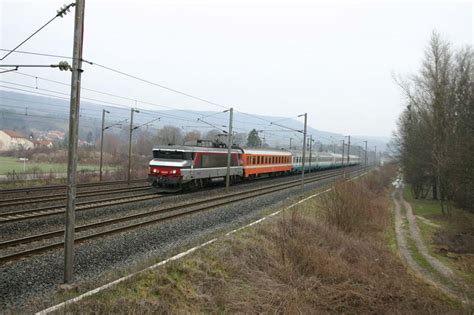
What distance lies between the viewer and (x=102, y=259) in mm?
9734

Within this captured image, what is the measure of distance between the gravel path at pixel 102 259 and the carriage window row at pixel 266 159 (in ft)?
58.9

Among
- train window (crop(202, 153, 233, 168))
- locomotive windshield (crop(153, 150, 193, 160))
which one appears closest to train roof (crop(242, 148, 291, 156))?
train window (crop(202, 153, 233, 168))

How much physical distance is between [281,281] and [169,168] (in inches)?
515

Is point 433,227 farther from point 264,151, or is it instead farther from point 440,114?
point 264,151

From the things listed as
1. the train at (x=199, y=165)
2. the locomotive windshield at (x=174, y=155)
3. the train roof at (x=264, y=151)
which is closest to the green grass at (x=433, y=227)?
the train at (x=199, y=165)

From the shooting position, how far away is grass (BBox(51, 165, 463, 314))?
8.07 meters

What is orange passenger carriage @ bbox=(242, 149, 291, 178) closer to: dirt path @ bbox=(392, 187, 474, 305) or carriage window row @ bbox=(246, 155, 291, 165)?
carriage window row @ bbox=(246, 155, 291, 165)

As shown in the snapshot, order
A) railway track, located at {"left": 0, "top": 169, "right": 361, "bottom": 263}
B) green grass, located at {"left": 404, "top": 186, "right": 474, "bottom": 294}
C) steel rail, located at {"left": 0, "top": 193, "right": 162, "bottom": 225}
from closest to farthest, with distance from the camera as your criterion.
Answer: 1. railway track, located at {"left": 0, "top": 169, "right": 361, "bottom": 263}
2. steel rail, located at {"left": 0, "top": 193, "right": 162, "bottom": 225}
3. green grass, located at {"left": 404, "top": 186, "right": 474, "bottom": 294}

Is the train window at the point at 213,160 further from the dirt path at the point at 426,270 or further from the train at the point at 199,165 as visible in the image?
the dirt path at the point at 426,270

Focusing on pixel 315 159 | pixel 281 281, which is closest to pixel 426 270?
pixel 281 281

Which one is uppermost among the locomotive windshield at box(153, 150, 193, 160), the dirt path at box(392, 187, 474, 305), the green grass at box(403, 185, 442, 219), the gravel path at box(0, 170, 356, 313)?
the locomotive windshield at box(153, 150, 193, 160)

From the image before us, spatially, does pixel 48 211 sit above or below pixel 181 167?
below

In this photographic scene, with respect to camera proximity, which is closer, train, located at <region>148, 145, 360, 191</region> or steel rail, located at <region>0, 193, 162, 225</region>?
steel rail, located at <region>0, 193, 162, 225</region>

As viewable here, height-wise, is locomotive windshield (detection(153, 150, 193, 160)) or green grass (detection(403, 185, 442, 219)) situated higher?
locomotive windshield (detection(153, 150, 193, 160))
